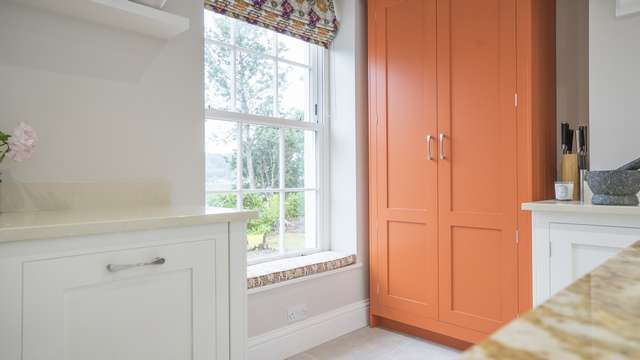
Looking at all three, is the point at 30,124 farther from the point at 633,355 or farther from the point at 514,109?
the point at 514,109

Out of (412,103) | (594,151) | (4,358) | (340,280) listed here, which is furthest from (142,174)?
(594,151)

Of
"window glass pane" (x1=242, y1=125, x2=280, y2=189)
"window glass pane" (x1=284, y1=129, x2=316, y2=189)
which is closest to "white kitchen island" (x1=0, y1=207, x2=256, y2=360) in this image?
"window glass pane" (x1=242, y1=125, x2=280, y2=189)

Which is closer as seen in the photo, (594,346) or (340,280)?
(594,346)

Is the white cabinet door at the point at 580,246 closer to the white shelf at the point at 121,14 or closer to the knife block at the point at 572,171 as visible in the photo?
the knife block at the point at 572,171

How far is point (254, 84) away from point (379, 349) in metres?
1.71

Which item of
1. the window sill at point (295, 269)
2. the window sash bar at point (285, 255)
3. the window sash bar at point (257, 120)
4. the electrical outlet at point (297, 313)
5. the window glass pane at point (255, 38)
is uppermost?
the window glass pane at point (255, 38)

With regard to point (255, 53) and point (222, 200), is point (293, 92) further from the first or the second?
point (222, 200)

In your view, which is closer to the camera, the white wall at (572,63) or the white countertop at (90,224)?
the white countertop at (90,224)

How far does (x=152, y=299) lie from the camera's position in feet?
4.19

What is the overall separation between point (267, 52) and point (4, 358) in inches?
81.1

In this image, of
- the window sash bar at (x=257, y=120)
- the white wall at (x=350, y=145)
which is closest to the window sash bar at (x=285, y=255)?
the white wall at (x=350, y=145)

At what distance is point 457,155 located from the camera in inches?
96.1

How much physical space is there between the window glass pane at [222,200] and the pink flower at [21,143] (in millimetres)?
1004

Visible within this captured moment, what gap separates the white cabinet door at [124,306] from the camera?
107cm
